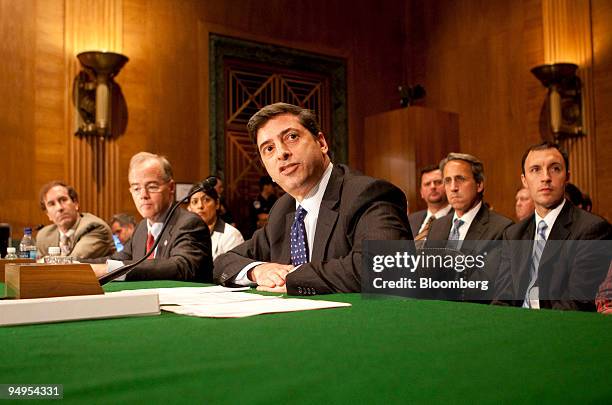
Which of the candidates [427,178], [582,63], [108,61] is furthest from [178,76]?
[582,63]

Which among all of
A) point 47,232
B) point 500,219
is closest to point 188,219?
point 500,219

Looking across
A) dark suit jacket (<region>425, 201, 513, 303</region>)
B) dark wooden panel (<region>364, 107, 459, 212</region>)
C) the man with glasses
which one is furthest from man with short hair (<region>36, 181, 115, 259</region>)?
dark wooden panel (<region>364, 107, 459, 212</region>)

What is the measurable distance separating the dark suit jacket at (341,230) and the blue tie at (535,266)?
746mm

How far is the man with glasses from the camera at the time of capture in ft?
8.93

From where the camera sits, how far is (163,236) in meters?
3.09

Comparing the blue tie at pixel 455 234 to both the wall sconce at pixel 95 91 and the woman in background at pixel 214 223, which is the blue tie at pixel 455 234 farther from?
the wall sconce at pixel 95 91

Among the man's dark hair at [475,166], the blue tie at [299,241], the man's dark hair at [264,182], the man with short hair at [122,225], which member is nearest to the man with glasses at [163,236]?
the blue tie at [299,241]

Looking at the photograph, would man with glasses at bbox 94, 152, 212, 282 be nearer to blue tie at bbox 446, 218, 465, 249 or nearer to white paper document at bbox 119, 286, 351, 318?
white paper document at bbox 119, 286, 351, 318

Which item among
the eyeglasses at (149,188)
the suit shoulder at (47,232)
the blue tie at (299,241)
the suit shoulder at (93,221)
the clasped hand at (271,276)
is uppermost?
the eyeglasses at (149,188)

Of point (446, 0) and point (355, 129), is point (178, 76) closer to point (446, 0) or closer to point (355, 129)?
point (355, 129)

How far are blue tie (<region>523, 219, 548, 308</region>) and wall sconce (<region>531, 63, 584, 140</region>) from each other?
13.5 ft

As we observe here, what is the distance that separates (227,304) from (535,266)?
1736 millimetres

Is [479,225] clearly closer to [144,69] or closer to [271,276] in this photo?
[271,276]

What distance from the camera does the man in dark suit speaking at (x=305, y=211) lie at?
87.8 inches
